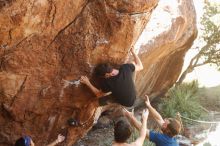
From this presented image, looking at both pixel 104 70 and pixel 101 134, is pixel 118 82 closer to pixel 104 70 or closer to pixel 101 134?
pixel 104 70

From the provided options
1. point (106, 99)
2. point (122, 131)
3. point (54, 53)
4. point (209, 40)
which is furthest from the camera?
point (209, 40)

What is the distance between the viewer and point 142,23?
22.9ft

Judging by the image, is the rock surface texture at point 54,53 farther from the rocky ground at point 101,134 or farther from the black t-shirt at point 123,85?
the rocky ground at point 101,134

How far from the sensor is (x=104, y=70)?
6781mm

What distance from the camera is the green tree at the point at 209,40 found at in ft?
51.1

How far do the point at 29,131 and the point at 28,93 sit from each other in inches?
36.5

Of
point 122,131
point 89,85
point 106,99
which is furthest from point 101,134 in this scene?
point 122,131

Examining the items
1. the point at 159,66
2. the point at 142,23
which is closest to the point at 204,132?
the point at 159,66

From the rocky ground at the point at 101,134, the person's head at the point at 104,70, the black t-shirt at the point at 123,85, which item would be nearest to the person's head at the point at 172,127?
the black t-shirt at the point at 123,85

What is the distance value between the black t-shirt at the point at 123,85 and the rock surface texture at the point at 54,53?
37 cm

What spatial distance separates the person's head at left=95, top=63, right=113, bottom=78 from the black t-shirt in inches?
4.3

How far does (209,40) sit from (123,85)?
9.86 meters

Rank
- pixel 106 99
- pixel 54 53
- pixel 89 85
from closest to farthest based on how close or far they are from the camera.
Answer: pixel 54 53
pixel 89 85
pixel 106 99

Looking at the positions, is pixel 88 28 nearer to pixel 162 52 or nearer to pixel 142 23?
pixel 142 23
